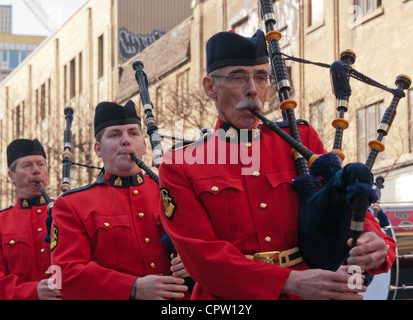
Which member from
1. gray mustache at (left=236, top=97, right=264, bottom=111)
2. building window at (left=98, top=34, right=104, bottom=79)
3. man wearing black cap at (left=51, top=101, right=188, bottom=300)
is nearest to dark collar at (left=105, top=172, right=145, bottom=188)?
man wearing black cap at (left=51, top=101, right=188, bottom=300)

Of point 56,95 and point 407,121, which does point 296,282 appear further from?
point 56,95

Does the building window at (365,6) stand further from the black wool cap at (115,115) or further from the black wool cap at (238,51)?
the black wool cap at (238,51)

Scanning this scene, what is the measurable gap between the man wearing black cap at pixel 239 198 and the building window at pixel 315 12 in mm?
19420

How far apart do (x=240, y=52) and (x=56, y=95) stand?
3856cm

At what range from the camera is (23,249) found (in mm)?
6242

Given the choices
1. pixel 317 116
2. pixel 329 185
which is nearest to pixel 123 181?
pixel 329 185

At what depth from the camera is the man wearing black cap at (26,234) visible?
18.8 feet

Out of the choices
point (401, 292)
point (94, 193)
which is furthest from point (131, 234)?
point (401, 292)

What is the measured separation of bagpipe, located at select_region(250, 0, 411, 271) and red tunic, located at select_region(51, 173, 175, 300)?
1.49 m

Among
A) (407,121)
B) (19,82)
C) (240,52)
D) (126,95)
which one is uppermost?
(19,82)

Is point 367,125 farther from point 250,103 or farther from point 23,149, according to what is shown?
point 250,103

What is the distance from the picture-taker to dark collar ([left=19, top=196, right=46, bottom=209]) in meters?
6.71

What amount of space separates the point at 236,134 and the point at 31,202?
3742 mm

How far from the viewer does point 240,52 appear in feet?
11.0
